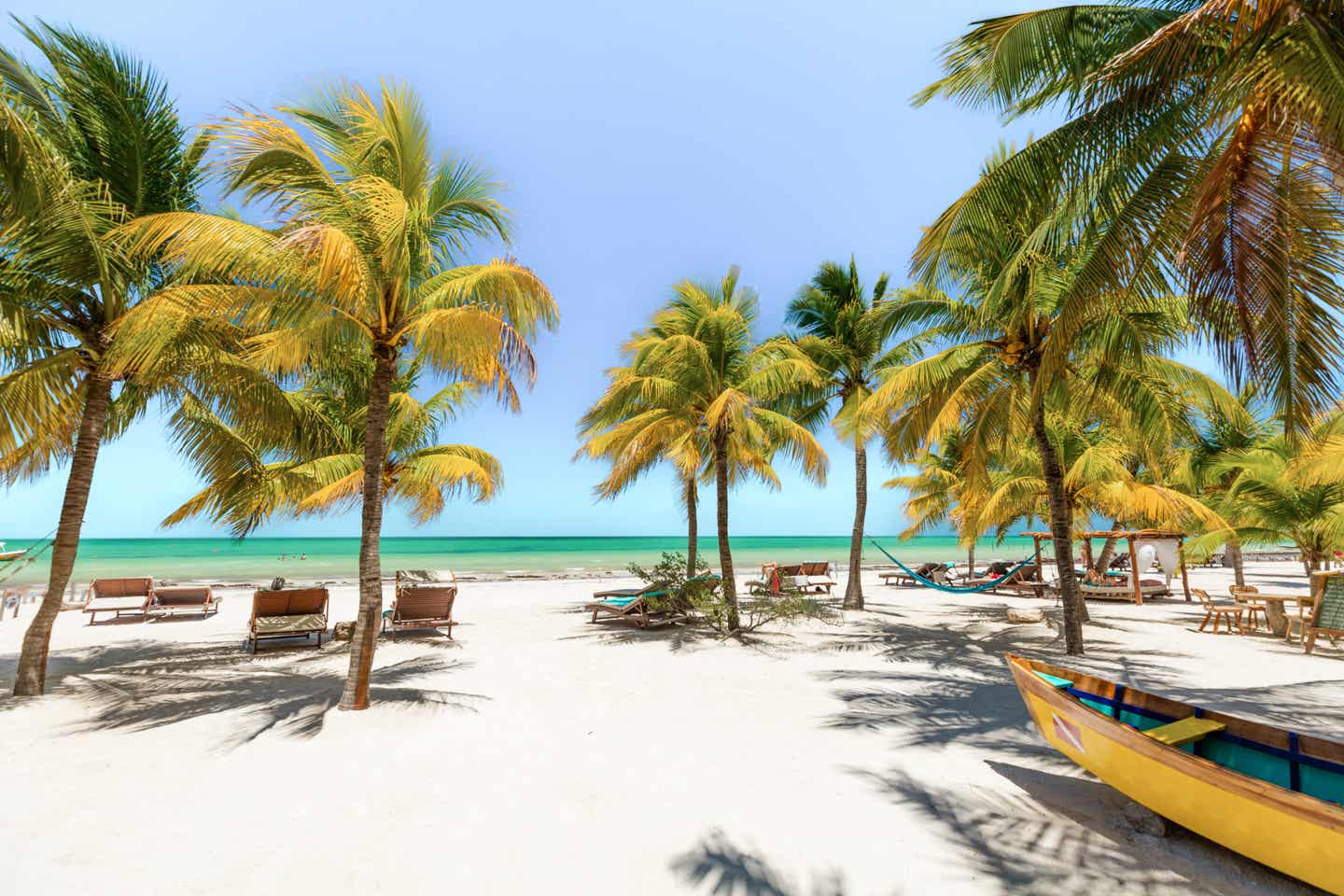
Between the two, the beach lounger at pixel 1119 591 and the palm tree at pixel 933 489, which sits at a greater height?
the palm tree at pixel 933 489

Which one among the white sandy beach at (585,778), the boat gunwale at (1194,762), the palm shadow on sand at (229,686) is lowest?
the palm shadow on sand at (229,686)

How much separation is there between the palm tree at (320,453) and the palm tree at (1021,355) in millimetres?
7234

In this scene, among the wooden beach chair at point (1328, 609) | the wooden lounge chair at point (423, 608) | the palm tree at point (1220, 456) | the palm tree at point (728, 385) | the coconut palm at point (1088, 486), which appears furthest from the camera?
the palm tree at point (1220, 456)

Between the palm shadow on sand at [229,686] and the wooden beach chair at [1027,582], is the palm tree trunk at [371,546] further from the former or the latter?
the wooden beach chair at [1027,582]

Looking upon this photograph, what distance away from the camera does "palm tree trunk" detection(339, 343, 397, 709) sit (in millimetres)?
5508

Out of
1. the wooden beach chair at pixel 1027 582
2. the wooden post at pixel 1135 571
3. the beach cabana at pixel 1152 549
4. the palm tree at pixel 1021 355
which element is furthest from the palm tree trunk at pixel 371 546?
the wooden beach chair at pixel 1027 582

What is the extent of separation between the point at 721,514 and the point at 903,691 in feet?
15.8

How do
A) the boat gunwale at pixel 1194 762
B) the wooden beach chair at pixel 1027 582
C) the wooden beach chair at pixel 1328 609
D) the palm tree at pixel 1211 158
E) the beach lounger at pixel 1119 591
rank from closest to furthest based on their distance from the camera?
the boat gunwale at pixel 1194 762
the palm tree at pixel 1211 158
the wooden beach chair at pixel 1328 609
the beach lounger at pixel 1119 591
the wooden beach chair at pixel 1027 582

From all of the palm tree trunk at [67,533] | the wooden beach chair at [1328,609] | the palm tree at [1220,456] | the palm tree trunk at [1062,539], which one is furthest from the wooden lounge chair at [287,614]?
the palm tree at [1220,456]

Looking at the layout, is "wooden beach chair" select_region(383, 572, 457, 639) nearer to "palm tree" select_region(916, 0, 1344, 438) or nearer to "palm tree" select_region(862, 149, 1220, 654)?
"palm tree" select_region(862, 149, 1220, 654)

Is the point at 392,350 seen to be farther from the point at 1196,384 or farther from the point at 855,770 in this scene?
the point at 1196,384

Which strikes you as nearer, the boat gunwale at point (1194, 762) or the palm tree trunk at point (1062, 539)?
the boat gunwale at point (1194, 762)

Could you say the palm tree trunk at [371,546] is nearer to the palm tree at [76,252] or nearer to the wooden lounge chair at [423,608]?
the palm tree at [76,252]

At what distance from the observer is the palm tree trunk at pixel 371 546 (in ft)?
18.1
